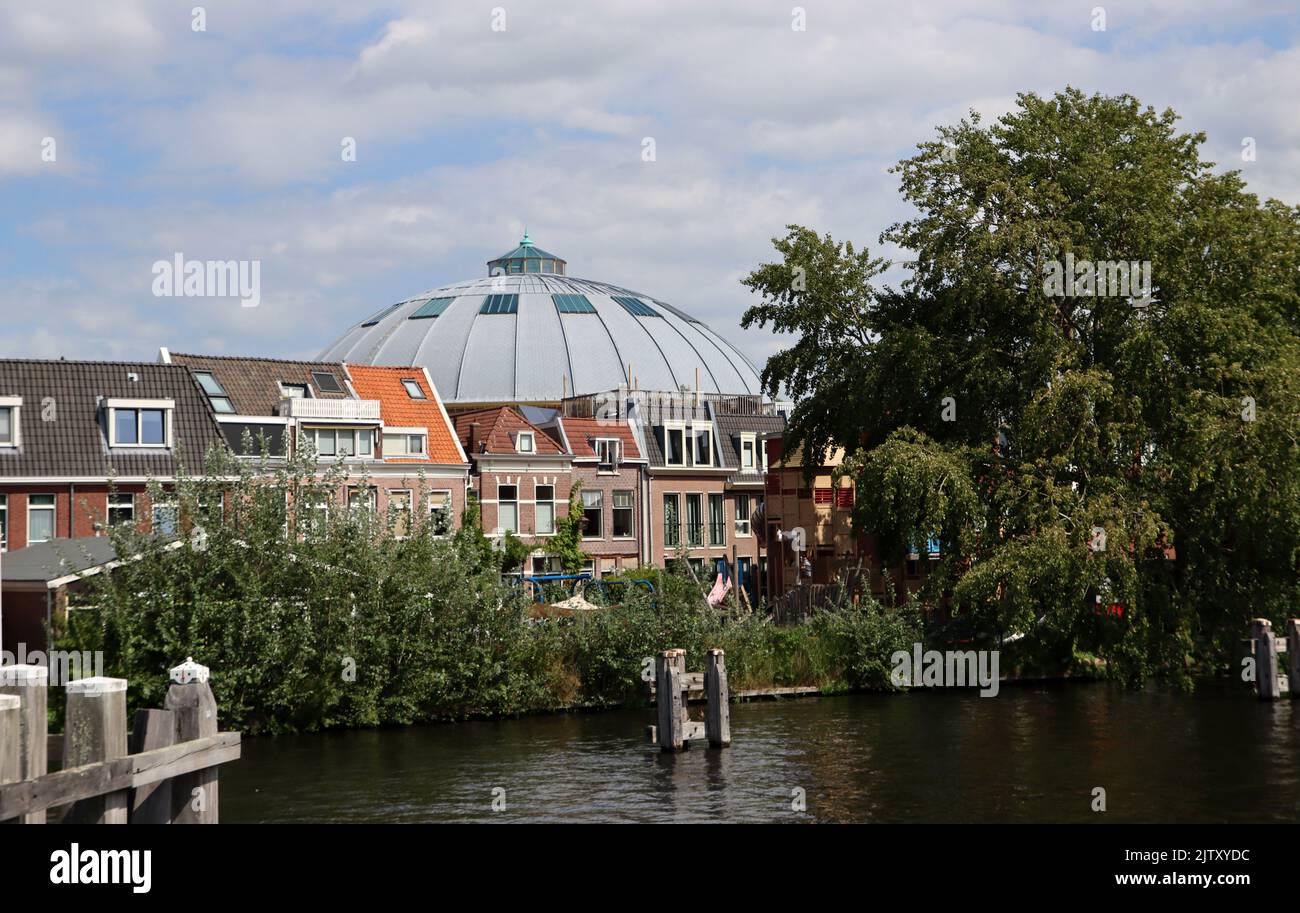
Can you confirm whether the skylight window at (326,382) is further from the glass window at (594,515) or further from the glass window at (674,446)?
the glass window at (674,446)

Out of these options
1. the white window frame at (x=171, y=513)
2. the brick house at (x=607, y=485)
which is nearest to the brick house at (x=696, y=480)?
the brick house at (x=607, y=485)

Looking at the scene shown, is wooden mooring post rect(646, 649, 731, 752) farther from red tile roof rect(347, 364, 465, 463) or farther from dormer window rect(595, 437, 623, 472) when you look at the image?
dormer window rect(595, 437, 623, 472)

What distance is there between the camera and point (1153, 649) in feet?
115

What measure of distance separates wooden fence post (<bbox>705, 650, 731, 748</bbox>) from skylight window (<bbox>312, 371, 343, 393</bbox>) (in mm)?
25998

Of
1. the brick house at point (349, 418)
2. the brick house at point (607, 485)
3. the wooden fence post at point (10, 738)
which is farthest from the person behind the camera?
the brick house at point (607, 485)

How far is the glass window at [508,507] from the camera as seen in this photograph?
176 ft

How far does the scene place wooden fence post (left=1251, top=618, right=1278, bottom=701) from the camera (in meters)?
33.5

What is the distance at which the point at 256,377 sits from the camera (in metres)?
49.7

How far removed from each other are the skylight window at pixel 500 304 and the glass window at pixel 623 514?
37829 mm

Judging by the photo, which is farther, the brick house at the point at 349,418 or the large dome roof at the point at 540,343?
the large dome roof at the point at 540,343

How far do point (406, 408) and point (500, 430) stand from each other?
3796 millimetres

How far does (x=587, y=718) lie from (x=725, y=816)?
12.3 metres

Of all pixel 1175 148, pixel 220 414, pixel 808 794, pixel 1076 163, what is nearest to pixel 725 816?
pixel 808 794

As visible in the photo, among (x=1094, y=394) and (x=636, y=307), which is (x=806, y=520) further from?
(x=636, y=307)
